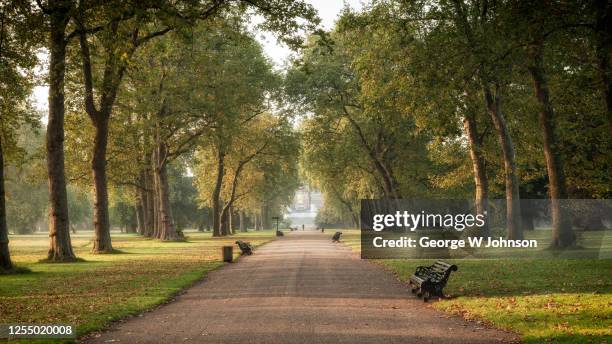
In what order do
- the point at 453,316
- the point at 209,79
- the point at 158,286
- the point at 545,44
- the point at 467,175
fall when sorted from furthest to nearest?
the point at 209,79, the point at 467,175, the point at 545,44, the point at 158,286, the point at 453,316

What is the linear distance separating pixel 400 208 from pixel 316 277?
93.9ft

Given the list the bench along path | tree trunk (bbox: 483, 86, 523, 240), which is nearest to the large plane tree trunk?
tree trunk (bbox: 483, 86, 523, 240)

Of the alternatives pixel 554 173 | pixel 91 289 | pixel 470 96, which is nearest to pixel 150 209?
pixel 554 173

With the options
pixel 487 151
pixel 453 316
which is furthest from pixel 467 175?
pixel 453 316

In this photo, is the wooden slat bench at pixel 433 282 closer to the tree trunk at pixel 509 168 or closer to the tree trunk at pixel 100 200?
the tree trunk at pixel 509 168

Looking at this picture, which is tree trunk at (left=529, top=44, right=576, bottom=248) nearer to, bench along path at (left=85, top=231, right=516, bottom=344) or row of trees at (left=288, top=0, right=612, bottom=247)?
row of trees at (left=288, top=0, right=612, bottom=247)

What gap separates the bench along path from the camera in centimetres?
1011

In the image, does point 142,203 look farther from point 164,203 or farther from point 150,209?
point 164,203

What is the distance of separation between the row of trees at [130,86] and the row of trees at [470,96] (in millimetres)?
4705

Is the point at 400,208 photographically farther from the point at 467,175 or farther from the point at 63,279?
the point at 63,279

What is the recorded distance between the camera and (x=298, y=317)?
11984mm

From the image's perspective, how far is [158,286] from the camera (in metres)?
17.9

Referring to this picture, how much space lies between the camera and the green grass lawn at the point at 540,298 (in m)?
10.2

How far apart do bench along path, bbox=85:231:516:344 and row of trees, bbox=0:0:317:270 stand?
759cm
